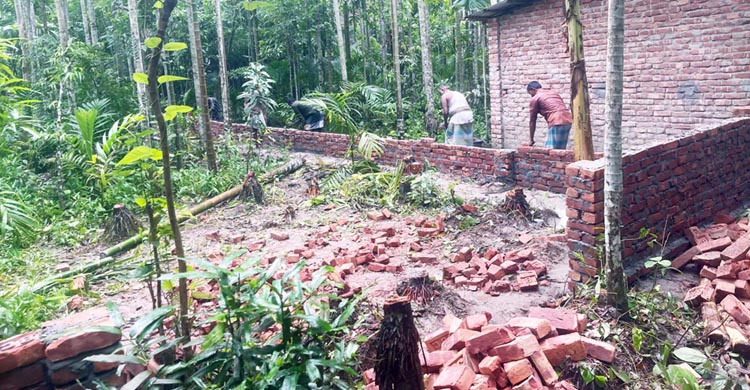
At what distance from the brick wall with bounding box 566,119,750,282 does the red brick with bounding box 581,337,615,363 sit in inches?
35.9

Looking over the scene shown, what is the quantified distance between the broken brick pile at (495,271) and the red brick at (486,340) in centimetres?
121

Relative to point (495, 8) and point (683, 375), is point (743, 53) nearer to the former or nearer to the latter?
point (495, 8)

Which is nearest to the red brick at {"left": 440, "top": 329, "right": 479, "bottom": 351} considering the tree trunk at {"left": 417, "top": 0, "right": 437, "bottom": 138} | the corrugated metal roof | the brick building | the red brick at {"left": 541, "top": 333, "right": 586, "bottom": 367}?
the red brick at {"left": 541, "top": 333, "right": 586, "bottom": 367}

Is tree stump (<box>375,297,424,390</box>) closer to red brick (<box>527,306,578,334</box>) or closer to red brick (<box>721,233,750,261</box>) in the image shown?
red brick (<box>527,306,578,334</box>)

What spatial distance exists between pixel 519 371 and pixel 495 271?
163 cm

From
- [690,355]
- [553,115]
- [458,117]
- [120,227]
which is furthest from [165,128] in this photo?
[458,117]

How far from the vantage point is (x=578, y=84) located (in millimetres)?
5777

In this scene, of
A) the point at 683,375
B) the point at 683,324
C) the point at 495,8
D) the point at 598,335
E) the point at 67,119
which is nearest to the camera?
the point at 683,375

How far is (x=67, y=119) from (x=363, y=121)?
21.0 ft

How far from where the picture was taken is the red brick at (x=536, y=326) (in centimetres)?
359

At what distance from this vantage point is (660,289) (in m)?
4.55

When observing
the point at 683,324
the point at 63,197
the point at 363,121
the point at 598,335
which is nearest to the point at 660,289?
the point at 683,324

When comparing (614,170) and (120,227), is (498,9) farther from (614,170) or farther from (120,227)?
(120,227)

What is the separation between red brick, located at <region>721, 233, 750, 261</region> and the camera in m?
4.59
